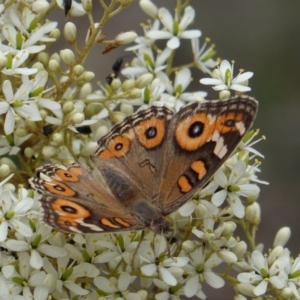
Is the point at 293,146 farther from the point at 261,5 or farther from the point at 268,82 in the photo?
the point at 261,5

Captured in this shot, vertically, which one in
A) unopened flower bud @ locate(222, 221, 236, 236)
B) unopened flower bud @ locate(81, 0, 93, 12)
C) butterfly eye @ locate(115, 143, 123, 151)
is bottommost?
unopened flower bud @ locate(222, 221, 236, 236)

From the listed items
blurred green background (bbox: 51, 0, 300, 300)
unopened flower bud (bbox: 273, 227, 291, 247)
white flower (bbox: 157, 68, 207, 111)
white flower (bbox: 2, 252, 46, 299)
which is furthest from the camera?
blurred green background (bbox: 51, 0, 300, 300)

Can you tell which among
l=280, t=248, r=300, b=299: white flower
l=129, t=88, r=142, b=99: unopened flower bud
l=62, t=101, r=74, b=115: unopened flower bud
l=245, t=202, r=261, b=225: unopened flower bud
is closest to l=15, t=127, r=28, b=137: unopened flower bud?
l=62, t=101, r=74, b=115: unopened flower bud

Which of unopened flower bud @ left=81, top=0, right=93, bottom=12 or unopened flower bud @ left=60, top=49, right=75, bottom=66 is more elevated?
unopened flower bud @ left=81, top=0, right=93, bottom=12

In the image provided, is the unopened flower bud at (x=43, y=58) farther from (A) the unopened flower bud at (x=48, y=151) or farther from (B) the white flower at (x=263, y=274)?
(B) the white flower at (x=263, y=274)

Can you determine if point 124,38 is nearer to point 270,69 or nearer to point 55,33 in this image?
point 55,33

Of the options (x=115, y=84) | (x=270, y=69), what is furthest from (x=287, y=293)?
(x=270, y=69)

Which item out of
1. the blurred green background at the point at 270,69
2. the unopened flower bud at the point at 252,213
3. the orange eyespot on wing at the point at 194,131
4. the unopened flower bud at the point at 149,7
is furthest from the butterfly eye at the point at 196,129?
the blurred green background at the point at 270,69

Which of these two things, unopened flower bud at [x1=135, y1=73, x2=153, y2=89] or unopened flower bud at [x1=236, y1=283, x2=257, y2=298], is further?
unopened flower bud at [x1=135, y1=73, x2=153, y2=89]

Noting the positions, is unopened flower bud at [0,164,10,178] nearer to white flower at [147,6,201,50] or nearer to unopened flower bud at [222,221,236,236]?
unopened flower bud at [222,221,236,236]
